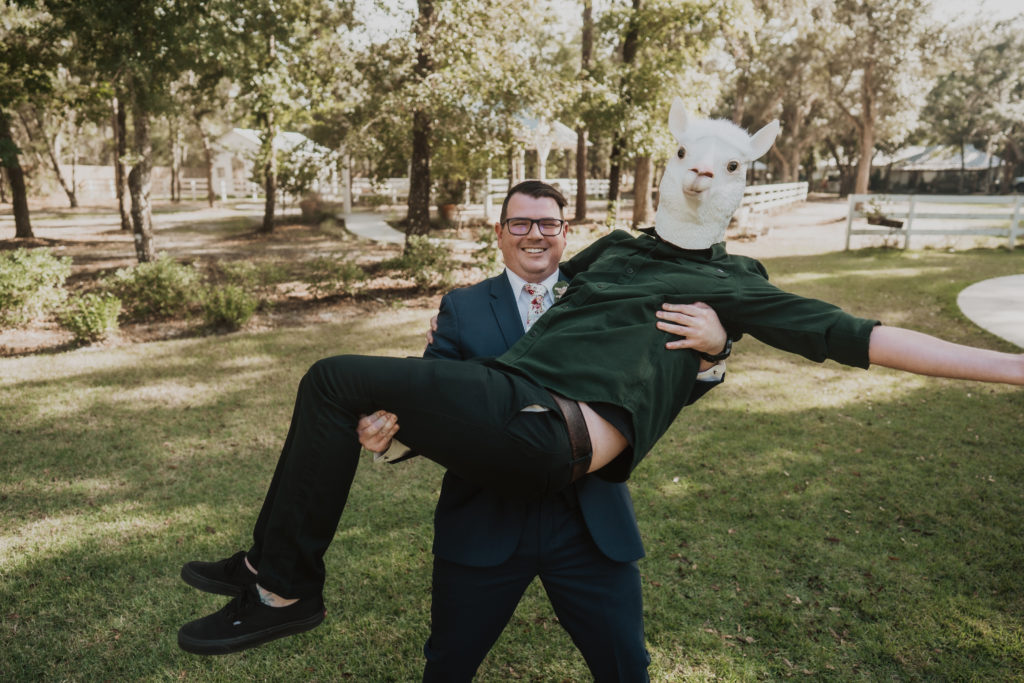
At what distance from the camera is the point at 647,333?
226 cm

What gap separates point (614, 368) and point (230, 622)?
153 cm

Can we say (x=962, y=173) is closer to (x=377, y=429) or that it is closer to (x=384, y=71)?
(x=384, y=71)

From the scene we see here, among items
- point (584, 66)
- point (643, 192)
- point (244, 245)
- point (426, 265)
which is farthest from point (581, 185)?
point (426, 265)

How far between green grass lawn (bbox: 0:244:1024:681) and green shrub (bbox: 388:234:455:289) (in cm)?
456

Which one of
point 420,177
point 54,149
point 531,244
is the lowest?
point 531,244

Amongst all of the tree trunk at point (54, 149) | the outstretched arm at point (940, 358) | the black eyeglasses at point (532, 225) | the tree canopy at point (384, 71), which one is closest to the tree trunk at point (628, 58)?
the tree canopy at point (384, 71)

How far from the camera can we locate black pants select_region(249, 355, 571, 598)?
2.10 metres

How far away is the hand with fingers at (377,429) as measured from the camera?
84.4 inches

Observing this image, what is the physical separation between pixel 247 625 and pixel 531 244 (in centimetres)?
169

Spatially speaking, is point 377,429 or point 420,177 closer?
point 377,429

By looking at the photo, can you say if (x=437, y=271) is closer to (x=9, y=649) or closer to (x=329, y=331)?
(x=329, y=331)

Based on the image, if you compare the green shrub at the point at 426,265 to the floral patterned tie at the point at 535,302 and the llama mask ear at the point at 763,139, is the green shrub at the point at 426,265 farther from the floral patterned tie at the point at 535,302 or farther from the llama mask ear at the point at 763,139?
the llama mask ear at the point at 763,139

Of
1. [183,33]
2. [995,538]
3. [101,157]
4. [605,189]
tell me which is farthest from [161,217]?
[101,157]

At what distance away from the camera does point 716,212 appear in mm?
2539
